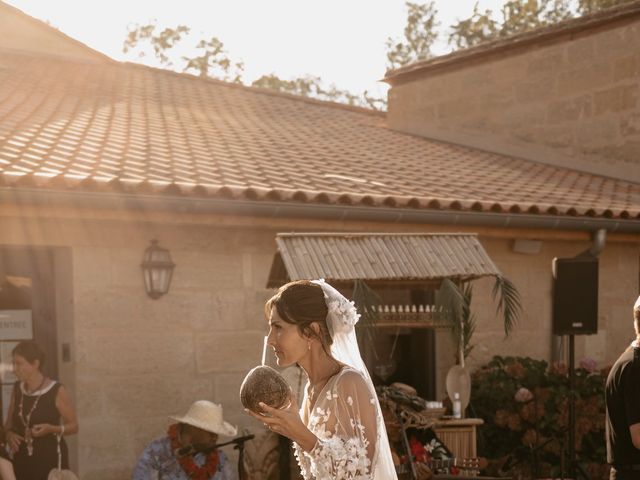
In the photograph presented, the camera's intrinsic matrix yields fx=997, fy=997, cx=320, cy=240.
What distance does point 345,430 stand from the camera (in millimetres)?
3439

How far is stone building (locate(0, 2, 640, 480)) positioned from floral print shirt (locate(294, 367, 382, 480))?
3769mm

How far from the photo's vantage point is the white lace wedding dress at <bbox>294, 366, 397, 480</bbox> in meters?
3.41

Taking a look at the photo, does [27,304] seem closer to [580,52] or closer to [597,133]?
[597,133]

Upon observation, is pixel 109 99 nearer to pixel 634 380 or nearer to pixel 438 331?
pixel 438 331

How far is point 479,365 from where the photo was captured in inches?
354

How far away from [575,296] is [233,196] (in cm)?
277

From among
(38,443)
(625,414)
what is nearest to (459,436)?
(625,414)

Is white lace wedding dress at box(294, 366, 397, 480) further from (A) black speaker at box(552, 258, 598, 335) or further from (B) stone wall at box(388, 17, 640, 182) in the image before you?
(B) stone wall at box(388, 17, 640, 182)

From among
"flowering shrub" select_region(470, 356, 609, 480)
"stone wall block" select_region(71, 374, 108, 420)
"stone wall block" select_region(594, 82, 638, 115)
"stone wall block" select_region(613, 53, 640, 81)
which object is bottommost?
"flowering shrub" select_region(470, 356, 609, 480)

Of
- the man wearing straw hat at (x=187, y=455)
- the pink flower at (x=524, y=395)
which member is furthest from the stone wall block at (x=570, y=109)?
the man wearing straw hat at (x=187, y=455)

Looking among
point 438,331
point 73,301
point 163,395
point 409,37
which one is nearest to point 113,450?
point 163,395

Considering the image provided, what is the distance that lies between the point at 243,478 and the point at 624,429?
2494 mm

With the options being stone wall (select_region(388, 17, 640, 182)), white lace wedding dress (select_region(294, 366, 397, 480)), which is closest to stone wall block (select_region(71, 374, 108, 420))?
white lace wedding dress (select_region(294, 366, 397, 480))

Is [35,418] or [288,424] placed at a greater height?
[288,424]
